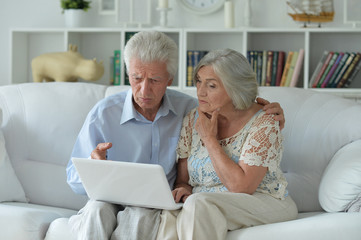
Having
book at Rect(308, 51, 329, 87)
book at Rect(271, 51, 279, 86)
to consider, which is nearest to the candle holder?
book at Rect(271, 51, 279, 86)

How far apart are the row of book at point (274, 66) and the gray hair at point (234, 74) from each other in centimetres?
160

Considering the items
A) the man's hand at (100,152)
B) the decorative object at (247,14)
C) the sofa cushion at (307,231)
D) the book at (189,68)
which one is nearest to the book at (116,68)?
the book at (189,68)

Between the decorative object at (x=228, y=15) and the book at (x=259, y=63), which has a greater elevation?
the decorative object at (x=228, y=15)

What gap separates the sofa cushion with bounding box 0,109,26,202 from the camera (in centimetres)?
252

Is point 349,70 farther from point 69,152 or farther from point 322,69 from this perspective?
point 69,152

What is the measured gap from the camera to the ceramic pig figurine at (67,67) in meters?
3.72

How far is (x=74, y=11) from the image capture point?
400 centimetres

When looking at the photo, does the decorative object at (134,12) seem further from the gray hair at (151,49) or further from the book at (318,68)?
the gray hair at (151,49)

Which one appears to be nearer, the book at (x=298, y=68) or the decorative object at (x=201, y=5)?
the book at (x=298, y=68)

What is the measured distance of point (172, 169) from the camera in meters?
2.34

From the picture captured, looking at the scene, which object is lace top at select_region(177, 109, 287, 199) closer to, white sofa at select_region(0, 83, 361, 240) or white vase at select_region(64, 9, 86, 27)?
white sofa at select_region(0, 83, 361, 240)

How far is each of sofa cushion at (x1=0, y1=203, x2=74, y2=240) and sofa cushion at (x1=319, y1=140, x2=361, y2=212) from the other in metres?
1.12

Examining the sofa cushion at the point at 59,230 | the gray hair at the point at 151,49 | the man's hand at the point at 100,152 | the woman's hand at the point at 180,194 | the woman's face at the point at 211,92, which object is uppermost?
the gray hair at the point at 151,49

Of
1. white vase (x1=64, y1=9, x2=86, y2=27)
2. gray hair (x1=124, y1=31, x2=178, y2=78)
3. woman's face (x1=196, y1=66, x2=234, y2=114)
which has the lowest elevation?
woman's face (x1=196, y1=66, x2=234, y2=114)
